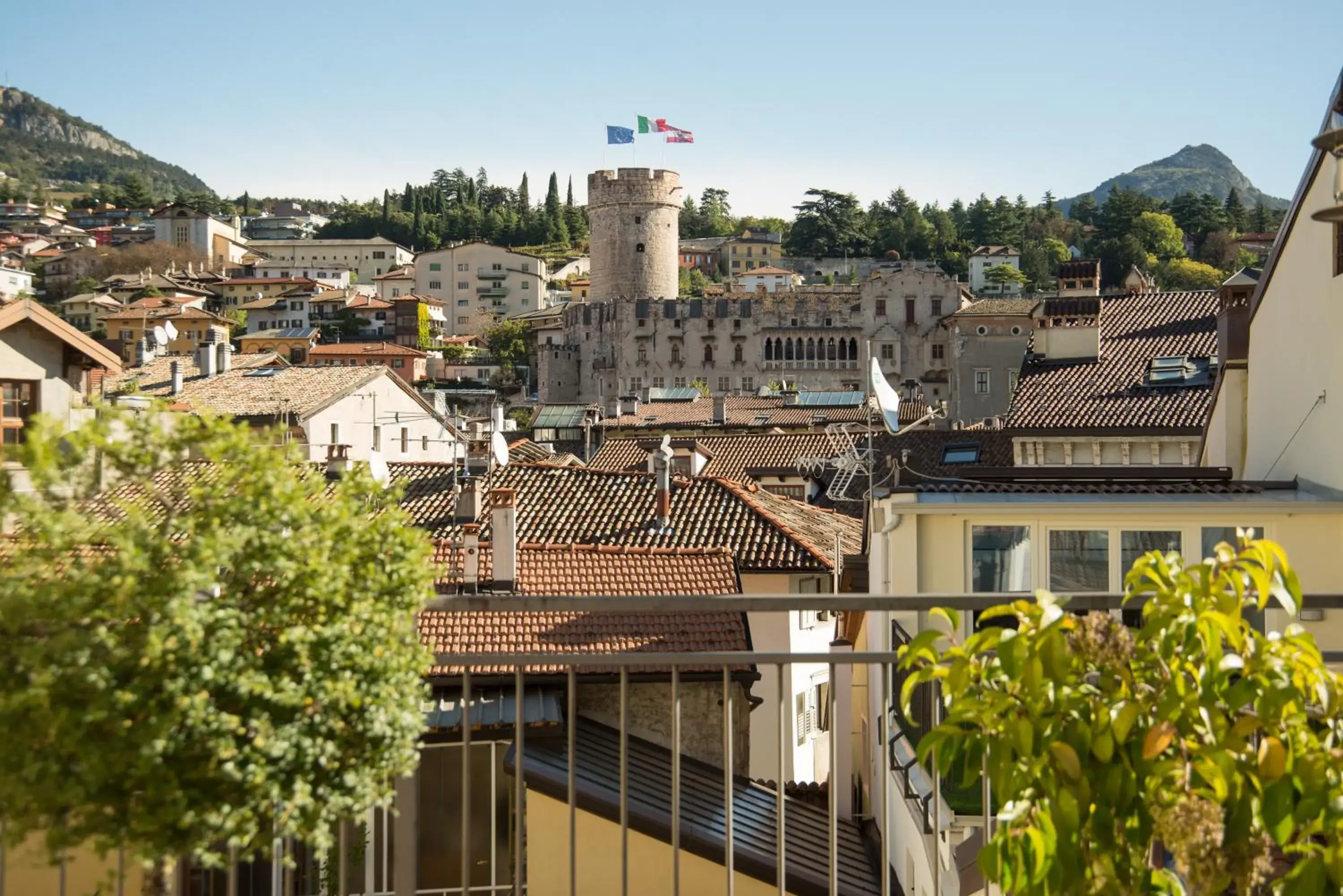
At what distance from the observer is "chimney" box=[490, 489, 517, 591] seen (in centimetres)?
1440

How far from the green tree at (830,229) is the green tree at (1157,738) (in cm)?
12239

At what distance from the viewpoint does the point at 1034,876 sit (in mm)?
2447

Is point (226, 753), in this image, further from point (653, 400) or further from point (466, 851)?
point (653, 400)

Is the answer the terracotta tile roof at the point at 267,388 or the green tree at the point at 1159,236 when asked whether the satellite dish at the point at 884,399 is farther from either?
the green tree at the point at 1159,236

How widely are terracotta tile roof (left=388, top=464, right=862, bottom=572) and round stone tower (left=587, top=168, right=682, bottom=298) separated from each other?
67.0m

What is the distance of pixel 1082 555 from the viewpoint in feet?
35.8

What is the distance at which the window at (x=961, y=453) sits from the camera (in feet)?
97.7

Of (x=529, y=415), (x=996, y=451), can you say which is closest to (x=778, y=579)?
(x=996, y=451)

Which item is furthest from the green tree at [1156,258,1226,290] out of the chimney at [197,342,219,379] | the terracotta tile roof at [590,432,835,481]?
the chimney at [197,342,219,379]

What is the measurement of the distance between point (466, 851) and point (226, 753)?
970 mm

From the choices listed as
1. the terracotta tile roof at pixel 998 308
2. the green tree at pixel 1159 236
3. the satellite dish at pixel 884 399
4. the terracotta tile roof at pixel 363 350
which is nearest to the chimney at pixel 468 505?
the satellite dish at pixel 884 399

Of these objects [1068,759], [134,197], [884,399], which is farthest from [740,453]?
[134,197]

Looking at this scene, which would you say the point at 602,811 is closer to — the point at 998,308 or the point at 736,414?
the point at 736,414

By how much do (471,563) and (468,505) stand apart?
463cm
